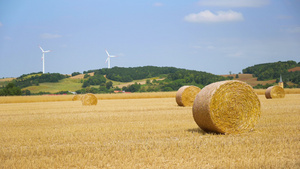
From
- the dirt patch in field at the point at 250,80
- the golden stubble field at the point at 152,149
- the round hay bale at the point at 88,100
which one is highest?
the dirt patch in field at the point at 250,80

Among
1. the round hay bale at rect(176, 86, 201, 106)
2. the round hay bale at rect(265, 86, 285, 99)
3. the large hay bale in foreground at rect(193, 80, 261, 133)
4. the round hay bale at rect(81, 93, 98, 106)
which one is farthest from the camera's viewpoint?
the round hay bale at rect(265, 86, 285, 99)

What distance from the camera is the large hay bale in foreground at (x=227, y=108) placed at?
930 cm

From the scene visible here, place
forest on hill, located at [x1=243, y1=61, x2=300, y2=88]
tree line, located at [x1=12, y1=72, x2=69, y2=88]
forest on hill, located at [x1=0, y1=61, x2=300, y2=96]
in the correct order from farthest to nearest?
1. tree line, located at [x1=12, y1=72, x2=69, y2=88]
2. forest on hill, located at [x1=243, y1=61, x2=300, y2=88]
3. forest on hill, located at [x1=0, y1=61, x2=300, y2=96]

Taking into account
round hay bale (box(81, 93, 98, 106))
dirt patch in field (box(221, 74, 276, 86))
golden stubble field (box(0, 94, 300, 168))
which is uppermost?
dirt patch in field (box(221, 74, 276, 86))

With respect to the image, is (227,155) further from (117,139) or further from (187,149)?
(117,139)

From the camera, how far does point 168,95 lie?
143ft

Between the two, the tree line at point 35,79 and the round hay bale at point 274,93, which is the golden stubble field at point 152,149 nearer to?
the round hay bale at point 274,93

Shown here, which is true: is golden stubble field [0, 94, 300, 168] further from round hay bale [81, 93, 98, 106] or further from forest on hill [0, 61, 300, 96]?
forest on hill [0, 61, 300, 96]

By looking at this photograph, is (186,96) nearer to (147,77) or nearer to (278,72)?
(278,72)

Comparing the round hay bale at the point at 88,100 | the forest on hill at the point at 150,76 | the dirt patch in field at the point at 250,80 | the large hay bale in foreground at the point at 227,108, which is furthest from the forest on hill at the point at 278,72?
the large hay bale in foreground at the point at 227,108

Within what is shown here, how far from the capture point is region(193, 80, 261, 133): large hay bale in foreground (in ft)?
30.5

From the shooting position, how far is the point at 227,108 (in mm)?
9633

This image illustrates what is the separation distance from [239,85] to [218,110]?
4.18ft

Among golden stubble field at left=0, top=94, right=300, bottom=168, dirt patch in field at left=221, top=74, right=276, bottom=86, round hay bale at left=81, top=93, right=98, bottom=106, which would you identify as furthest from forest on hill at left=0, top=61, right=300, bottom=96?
golden stubble field at left=0, top=94, right=300, bottom=168
